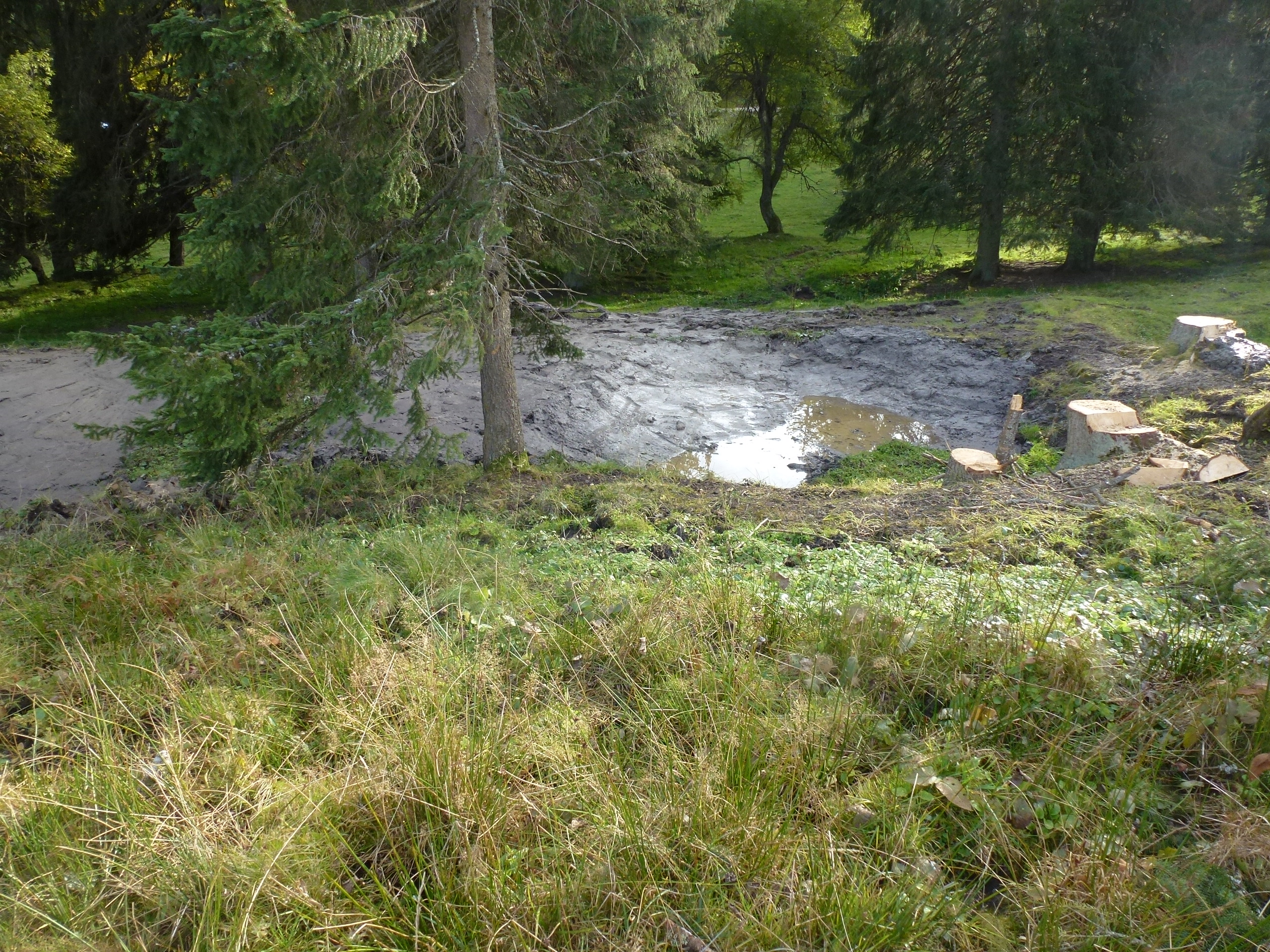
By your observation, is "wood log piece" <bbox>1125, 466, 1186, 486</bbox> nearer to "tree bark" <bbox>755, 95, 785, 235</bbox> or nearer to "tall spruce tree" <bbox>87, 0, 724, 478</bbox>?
"tall spruce tree" <bbox>87, 0, 724, 478</bbox>

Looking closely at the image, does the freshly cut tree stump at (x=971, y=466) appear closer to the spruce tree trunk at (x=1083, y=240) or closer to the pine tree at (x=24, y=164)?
the spruce tree trunk at (x=1083, y=240)

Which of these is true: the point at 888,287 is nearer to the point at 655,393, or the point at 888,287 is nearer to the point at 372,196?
the point at 655,393

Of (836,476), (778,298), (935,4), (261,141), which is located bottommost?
(836,476)

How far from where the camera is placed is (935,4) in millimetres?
17031

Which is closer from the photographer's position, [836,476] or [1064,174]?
[836,476]

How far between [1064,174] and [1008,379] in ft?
25.6

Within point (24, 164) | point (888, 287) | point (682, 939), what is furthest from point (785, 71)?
point (682, 939)

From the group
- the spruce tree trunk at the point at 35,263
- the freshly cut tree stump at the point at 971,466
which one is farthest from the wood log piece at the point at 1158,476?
the spruce tree trunk at the point at 35,263

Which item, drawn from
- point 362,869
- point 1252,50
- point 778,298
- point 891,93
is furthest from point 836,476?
point 1252,50

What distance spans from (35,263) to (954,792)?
863 inches

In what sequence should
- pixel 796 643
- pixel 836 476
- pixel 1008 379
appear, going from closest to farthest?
pixel 796 643 → pixel 836 476 → pixel 1008 379

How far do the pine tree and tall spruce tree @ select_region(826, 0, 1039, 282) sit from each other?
17330mm

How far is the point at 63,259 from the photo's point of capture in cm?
1733

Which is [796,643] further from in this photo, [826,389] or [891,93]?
[891,93]
